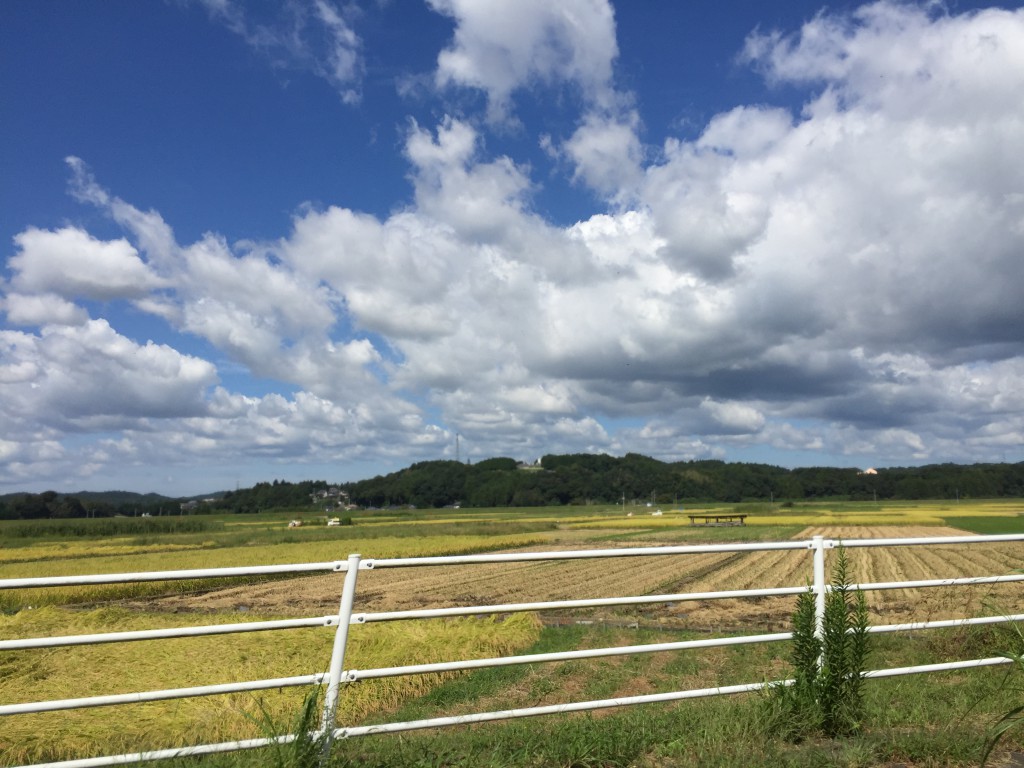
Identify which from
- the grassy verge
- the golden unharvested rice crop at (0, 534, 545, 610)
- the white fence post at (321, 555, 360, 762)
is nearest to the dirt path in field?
the golden unharvested rice crop at (0, 534, 545, 610)

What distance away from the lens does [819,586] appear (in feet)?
16.6

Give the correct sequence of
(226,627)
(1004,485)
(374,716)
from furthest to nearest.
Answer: (1004,485) < (374,716) < (226,627)

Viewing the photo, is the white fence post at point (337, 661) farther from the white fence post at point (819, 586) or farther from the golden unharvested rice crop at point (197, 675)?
the white fence post at point (819, 586)

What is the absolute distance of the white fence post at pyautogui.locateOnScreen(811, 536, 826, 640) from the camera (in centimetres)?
493

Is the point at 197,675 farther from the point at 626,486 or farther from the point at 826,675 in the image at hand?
the point at 626,486

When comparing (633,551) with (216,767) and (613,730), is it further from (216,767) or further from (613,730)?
(216,767)

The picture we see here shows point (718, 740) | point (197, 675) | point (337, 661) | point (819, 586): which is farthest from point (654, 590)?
point (337, 661)

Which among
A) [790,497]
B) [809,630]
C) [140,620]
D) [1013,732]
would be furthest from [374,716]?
[790,497]

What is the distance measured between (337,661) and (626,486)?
17572 cm

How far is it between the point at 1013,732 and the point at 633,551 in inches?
94.6

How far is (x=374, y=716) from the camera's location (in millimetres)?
7949

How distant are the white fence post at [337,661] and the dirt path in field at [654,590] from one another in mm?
9919

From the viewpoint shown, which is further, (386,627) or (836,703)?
(386,627)

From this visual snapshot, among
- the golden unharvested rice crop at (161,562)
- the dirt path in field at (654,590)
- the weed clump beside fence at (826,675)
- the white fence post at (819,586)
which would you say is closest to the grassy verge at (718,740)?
the weed clump beside fence at (826,675)
